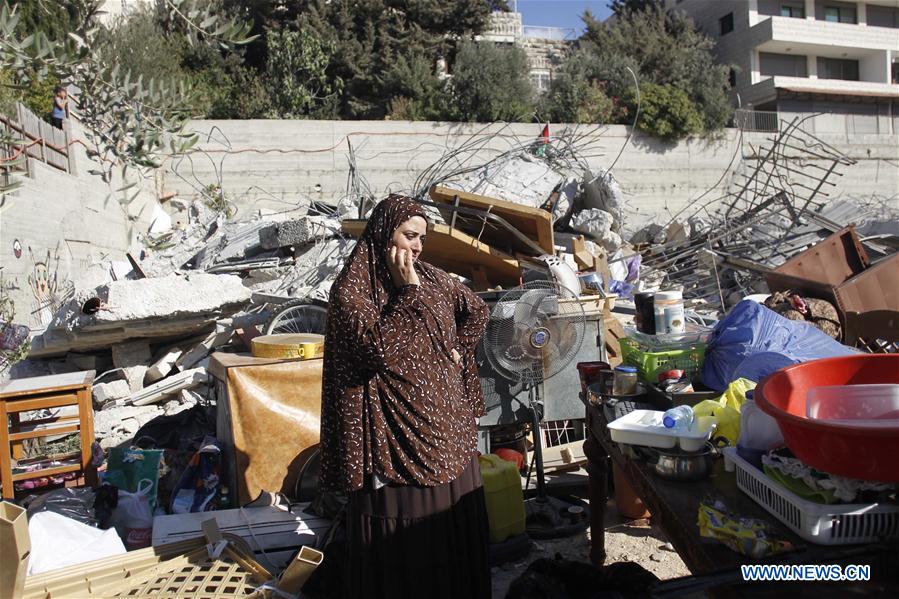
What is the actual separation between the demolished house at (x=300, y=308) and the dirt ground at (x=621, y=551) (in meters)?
0.24

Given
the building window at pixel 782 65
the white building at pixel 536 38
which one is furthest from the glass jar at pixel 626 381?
the building window at pixel 782 65

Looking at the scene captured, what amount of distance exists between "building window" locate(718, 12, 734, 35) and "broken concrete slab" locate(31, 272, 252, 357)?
27.3 metres

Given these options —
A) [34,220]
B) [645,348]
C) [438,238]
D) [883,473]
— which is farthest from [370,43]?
[883,473]

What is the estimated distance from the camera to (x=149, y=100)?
284cm

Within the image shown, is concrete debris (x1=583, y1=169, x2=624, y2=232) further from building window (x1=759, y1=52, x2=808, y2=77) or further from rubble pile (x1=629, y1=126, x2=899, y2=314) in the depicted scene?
building window (x1=759, y1=52, x2=808, y2=77)

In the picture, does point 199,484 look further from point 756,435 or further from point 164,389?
point 756,435

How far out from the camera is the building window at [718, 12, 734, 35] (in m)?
27.4

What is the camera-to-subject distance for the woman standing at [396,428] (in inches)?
94.4

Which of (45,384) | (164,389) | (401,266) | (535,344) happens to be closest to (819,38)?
(535,344)

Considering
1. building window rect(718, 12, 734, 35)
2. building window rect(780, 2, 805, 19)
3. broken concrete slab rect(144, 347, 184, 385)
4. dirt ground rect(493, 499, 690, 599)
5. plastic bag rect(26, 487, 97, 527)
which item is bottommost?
dirt ground rect(493, 499, 690, 599)

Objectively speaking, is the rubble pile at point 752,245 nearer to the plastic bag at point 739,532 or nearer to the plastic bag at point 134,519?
the plastic bag at point 739,532

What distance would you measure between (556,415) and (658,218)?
47.2 ft

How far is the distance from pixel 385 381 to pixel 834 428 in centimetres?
148

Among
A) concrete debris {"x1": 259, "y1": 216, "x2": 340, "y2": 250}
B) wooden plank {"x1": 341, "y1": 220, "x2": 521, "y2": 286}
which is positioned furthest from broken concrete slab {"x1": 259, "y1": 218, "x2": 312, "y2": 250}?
wooden plank {"x1": 341, "y1": 220, "x2": 521, "y2": 286}
